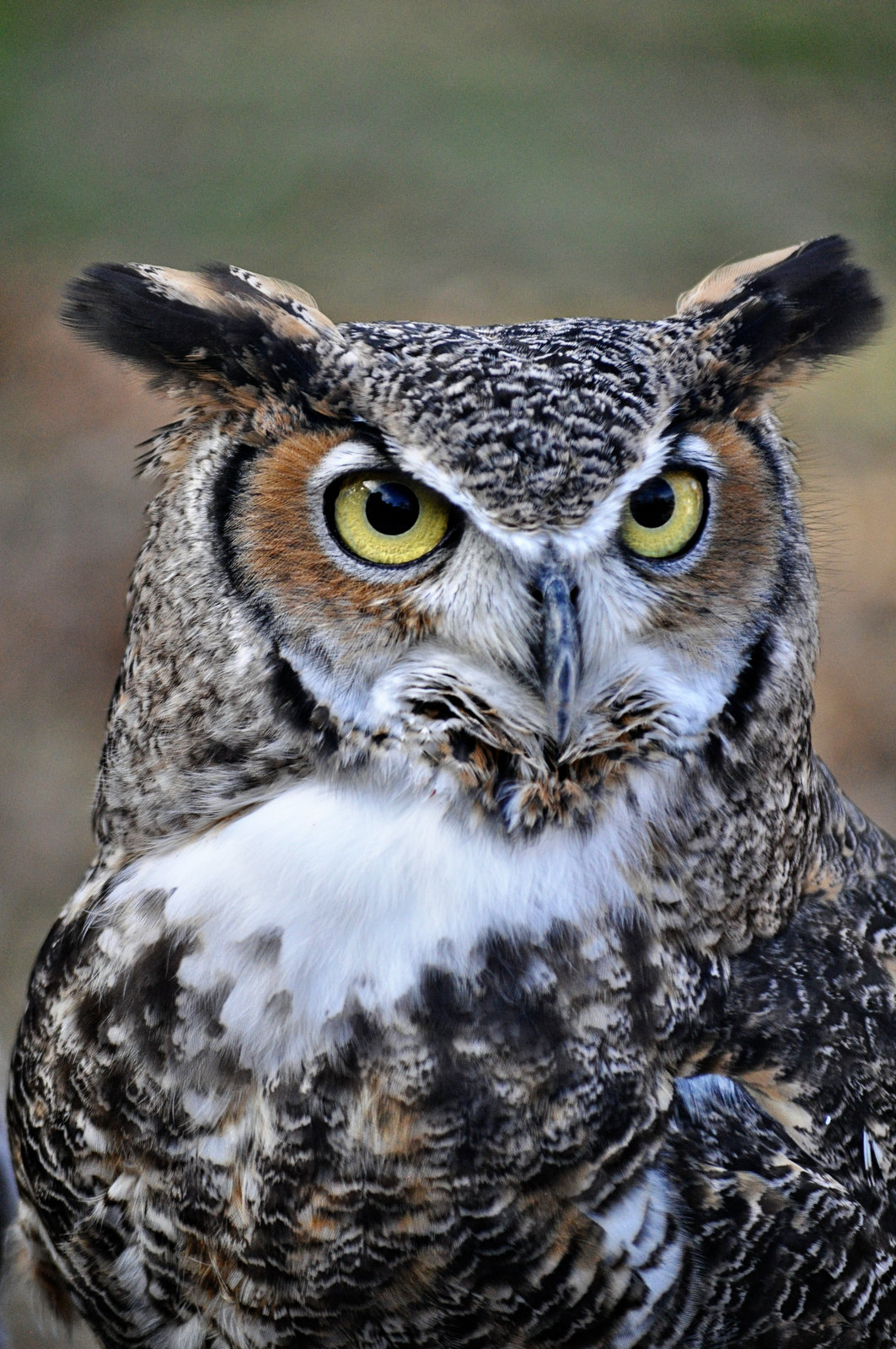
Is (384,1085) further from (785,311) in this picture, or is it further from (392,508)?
(785,311)

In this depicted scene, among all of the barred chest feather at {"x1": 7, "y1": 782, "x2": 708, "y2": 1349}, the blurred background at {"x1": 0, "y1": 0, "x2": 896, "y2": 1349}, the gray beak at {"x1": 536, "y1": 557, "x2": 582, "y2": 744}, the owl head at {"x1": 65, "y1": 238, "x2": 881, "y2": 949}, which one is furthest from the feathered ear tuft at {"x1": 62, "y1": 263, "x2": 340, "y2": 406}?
the blurred background at {"x1": 0, "y1": 0, "x2": 896, "y2": 1349}

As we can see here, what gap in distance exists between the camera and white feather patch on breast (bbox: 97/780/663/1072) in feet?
3.62

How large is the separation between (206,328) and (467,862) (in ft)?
1.65

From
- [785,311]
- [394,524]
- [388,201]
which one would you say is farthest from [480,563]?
[388,201]

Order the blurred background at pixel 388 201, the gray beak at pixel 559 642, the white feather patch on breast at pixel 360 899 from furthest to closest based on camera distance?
the blurred background at pixel 388 201
the white feather patch on breast at pixel 360 899
the gray beak at pixel 559 642

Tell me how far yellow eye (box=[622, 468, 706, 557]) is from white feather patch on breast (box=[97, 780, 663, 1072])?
235 mm

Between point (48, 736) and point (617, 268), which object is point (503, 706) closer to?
point (48, 736)

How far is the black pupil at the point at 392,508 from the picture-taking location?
1.01 metres

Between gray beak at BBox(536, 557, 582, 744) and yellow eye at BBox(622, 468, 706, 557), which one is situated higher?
yellow eye at BBox(622, 468, 706, 557)

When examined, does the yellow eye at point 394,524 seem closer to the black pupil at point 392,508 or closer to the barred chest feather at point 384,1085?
the black pupil at point 392,508

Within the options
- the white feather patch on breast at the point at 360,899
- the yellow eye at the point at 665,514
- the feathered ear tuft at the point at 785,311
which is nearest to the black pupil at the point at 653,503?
the yellow eye at the point at 665,514

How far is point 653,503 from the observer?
3.38 feet

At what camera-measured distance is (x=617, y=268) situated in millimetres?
5086

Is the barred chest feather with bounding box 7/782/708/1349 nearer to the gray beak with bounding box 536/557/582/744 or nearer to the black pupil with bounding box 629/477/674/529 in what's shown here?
the gray beak with bounding box 536/557/582/744
